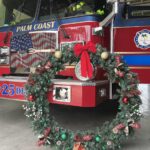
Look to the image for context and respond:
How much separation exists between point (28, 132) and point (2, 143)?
594mm

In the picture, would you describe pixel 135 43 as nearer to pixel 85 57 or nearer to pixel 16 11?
pixel 85 57

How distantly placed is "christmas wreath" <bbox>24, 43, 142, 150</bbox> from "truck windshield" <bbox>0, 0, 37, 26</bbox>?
144cm

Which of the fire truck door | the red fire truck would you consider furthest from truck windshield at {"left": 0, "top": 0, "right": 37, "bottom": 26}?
the fire truck door

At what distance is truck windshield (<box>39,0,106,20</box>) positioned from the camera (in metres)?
4.90

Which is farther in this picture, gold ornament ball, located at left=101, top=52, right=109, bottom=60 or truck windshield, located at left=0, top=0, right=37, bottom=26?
truck windshield, located at left=0, top=0, right=37, bottom=26

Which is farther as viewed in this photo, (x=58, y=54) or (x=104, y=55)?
(x=58, y=54)

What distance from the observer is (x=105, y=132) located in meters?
4.04

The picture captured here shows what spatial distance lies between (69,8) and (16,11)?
0.99m

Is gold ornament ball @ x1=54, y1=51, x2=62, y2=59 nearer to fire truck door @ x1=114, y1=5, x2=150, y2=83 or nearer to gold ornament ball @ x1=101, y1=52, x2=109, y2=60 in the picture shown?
gold ornament ball @ x1=101, y1=52, x2=109, y2=60

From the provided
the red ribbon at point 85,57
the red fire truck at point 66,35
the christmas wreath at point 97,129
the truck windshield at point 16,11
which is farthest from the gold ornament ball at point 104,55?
the truck windshield at point 16,11

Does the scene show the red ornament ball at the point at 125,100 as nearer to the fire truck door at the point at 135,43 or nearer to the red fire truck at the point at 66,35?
the red fire truck at the point at 66,35

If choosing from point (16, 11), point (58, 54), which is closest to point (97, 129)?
point (58, 54)

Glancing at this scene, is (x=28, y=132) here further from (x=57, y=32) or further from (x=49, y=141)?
(x=57, y=32)

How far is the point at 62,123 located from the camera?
574 centimetres
